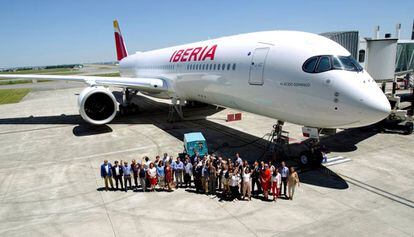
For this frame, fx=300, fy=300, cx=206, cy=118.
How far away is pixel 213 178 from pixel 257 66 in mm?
4437

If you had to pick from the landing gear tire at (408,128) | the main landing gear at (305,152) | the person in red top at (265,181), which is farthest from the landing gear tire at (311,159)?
the landing gear tire at (408,128)

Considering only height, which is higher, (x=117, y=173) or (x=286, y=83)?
(x=286, y=83)

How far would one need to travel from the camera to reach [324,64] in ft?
29.4

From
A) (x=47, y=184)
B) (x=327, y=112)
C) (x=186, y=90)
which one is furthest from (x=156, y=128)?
(x=327, y=112)

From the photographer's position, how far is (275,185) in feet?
27.7

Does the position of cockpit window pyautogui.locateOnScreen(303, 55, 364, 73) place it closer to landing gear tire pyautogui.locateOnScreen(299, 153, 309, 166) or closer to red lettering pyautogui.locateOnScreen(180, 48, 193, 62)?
landing gear tire pyautogui.locateOnScreen(299, 153, 309, 166)

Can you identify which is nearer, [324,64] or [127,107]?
[324,64]

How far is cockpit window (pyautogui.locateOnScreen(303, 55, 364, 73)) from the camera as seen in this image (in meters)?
8.85

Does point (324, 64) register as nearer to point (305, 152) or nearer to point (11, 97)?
point (305, 152)

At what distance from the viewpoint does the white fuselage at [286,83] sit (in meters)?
8.43

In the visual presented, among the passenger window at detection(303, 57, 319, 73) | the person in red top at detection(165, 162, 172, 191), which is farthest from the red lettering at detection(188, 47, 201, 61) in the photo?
the person in red top at detection(165, 162, 172, 191)

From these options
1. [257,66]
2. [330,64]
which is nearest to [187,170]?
[257,66]

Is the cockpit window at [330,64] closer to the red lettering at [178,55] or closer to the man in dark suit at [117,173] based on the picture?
the man in dark suit at [117,173]

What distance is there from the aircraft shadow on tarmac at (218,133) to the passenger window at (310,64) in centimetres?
348
